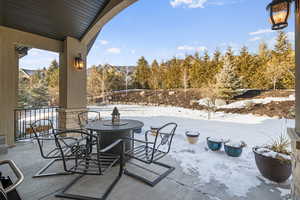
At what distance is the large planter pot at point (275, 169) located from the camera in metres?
2.04

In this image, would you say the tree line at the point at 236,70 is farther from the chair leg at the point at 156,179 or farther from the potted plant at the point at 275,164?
the chair leg at the point at 156,179

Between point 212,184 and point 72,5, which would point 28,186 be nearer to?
point 212,184

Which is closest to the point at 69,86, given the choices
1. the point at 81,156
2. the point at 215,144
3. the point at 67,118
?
the point at 67,118

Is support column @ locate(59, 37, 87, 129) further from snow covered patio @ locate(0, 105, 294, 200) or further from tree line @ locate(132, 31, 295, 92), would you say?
tree line @ locate(132, 31, 295, 92)

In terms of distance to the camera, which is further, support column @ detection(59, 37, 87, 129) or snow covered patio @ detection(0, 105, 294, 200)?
support column @ detection(59, 37, 87, 129)

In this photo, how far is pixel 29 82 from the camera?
37.2ft

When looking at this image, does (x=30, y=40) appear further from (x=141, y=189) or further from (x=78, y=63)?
(x=141, y=189)

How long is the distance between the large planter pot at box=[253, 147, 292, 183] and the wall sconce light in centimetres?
173

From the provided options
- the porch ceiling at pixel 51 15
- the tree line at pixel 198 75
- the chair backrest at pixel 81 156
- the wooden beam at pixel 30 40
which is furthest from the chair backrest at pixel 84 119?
the tree line at pixel 198 75

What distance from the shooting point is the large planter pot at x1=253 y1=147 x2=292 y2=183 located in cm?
204

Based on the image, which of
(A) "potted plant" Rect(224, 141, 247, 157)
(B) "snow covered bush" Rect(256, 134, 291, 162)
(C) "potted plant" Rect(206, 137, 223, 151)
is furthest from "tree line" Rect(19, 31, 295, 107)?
(B) "snow covered bush" Rect(256, 134, 291, 162)

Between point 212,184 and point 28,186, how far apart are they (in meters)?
2.57

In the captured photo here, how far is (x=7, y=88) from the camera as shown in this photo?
3465mm

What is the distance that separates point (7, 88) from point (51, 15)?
1.97m
